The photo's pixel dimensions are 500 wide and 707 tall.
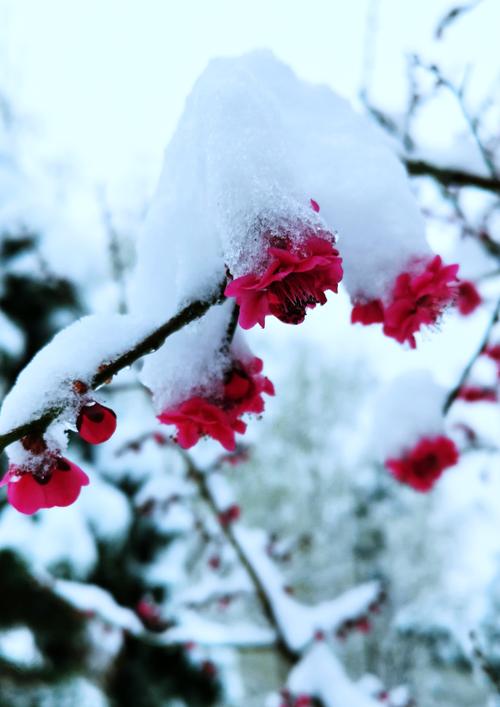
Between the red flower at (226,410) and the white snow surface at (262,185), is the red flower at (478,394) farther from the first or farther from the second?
the red flower at (226,410)

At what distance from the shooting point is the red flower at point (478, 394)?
9.18 ft

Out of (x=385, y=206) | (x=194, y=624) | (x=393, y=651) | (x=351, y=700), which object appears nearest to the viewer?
(x=385, y=206)

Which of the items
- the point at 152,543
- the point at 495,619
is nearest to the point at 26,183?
the point at 152,543

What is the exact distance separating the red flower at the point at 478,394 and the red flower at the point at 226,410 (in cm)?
203

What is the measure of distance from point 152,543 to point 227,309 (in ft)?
19.2

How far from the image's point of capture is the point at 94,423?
0.84 metres

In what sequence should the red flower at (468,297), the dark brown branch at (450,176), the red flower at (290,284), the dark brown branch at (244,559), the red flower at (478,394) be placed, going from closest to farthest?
the red flower at (290,284) < the dark brown branch at (450,176) < the red flower at (468,297) < the red flower at (478,394) < the dark brown branch at (244,559)

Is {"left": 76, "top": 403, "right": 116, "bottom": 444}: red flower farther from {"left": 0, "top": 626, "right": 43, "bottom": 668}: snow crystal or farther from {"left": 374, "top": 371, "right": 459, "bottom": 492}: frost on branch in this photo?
{"left": 0, "top": 626, "right": 43, "bottom": 668}: snow crystal

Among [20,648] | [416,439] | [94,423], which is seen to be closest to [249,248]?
[94,423]

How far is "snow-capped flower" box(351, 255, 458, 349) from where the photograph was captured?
98 cm

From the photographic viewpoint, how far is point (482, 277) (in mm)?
2486

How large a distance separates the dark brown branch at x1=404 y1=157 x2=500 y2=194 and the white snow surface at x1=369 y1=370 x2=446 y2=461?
2.65ft

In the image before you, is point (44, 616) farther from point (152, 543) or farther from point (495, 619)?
point (495, 619)

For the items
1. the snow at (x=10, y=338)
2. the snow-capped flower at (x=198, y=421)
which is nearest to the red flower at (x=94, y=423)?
the snow-capped flower at (x=198, y=421)
